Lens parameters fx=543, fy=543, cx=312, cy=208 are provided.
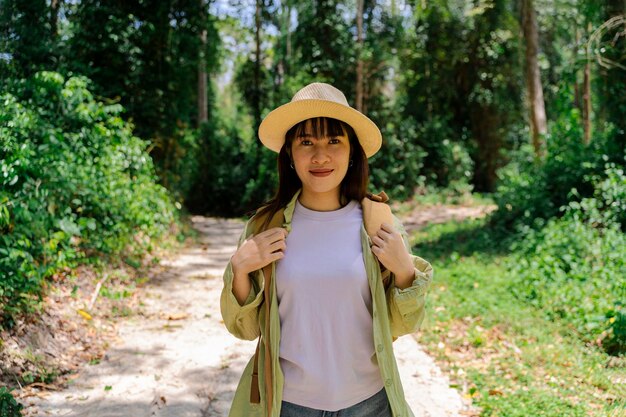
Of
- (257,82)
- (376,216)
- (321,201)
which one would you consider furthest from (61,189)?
(257,82)

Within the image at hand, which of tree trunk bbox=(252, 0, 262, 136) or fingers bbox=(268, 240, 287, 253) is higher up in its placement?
tree trunk bbox=(252, 0, 262, 136)

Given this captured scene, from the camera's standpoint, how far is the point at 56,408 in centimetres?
384

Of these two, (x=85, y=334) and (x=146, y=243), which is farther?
(x=146, y=243)

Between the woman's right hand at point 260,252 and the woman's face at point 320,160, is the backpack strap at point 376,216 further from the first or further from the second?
the woman's right hand at point 260,252

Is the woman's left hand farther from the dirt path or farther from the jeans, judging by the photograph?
the dirt path

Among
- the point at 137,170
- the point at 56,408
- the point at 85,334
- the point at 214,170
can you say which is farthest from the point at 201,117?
the point at 56,408

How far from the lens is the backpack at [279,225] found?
1.86 metres

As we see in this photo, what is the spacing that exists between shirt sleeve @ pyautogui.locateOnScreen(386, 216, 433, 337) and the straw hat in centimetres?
36

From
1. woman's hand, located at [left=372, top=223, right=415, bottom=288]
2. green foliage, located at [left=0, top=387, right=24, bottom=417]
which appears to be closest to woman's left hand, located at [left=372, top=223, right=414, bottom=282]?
woman's hand, located at [left=372, top=223, right=415, bottom=288]

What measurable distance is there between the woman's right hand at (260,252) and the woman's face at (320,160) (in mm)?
224

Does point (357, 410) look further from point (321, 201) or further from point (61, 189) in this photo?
point (61, 189)

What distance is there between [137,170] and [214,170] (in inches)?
427

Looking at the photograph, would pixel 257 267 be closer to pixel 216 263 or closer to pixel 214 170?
pixel 216 263

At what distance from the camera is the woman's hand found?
1.82m
